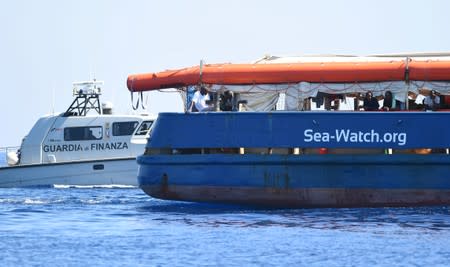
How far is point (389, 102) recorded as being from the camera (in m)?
27.0

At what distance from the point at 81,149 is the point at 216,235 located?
591 inches

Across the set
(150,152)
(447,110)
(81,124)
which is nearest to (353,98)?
(447,110)

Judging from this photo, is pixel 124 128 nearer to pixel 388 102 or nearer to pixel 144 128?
pixel 144 128

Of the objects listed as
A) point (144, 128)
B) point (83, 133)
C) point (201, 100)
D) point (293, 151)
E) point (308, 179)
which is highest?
point (201, 100)

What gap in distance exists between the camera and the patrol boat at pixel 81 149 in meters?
36.2

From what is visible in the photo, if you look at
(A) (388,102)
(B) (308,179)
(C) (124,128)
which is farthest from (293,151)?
(C) (124,128)

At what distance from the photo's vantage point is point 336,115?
85.9ft

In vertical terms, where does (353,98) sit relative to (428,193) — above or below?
above

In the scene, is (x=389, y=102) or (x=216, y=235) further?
(x=389, y=102)

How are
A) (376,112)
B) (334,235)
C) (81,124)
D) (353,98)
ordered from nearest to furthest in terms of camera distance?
(334,235), (376,112), (353,98), (81,124)

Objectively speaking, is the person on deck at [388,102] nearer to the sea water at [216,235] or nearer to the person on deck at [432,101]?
the person on deck at [432,101]

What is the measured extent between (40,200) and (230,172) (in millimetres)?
5736

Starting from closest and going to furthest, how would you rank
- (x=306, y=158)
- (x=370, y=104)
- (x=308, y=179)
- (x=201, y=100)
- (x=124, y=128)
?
(x=306, y=158), (x=308, y=179), (x=370, y=104), (x=201, y=100), (x=124, y=128)

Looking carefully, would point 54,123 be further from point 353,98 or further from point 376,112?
point 376,112
